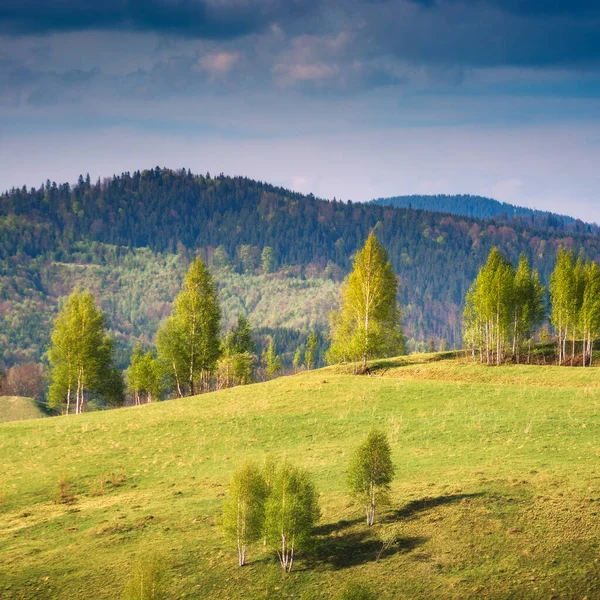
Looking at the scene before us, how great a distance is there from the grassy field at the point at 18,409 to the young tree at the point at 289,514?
61041mm

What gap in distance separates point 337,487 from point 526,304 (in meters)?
52.4

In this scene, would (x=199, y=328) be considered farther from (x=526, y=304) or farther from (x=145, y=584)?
(x=145, y=584)

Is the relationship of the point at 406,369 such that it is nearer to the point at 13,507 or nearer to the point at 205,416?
the point at 205,416

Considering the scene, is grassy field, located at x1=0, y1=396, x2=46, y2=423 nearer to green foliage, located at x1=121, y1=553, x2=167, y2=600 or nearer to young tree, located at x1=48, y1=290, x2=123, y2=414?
young tree, located at x1=48, y1=290, x2=123, y2=414

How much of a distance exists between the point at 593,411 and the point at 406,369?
21061 millimetres

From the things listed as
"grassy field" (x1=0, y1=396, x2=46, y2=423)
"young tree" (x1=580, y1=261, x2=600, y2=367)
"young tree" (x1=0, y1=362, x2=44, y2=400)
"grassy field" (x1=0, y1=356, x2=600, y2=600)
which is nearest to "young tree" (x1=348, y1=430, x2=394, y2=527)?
"grassy field" (x1=0, y1=356, x2=600, y2=600)

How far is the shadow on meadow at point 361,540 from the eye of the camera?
27.7 metres

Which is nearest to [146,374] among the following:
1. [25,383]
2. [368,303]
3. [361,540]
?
[368,303]

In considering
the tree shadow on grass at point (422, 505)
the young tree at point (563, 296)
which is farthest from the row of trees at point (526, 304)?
the tree shadow on grass at point (422, 505)

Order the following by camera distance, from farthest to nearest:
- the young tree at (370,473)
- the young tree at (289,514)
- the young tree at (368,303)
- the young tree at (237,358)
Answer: the young tree at (237,358)
the young tree at (368,303)
the young tree at (370,473)
the young tree at (289,514)

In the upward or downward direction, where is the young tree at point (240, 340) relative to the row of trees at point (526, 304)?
downward

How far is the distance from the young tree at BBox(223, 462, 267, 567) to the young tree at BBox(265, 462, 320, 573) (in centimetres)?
74

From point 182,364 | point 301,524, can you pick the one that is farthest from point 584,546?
point 182,364

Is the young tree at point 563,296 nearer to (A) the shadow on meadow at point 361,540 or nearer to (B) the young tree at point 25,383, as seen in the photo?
(A) the shadow on meadow at point 361,540
